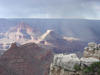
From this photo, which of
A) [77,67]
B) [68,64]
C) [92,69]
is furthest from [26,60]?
[92,69]

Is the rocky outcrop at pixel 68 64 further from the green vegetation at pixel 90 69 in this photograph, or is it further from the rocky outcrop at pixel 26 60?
the rocky outcrop at pixel 26 60

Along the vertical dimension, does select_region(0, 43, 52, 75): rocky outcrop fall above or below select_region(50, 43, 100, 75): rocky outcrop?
below

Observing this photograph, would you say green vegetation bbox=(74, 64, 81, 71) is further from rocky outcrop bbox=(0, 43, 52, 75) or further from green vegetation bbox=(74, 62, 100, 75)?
rocky outcrop bbox=(0, 43, 52, 75)

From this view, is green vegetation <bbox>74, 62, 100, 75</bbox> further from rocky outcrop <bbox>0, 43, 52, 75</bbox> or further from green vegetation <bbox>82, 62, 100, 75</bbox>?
rocky outcrop <bbox>0, 43, 52, 75</bbox>

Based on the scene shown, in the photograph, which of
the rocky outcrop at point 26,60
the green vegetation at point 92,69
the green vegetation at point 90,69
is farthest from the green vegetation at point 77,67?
the rocky outcrop at point 26,60

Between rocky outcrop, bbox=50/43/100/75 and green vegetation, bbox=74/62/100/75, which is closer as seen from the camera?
green vegetation, bbox=74/62/100/75

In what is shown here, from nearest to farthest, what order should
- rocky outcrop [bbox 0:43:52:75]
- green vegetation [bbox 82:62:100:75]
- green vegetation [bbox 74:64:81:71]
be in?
green vegetation [bbox 82:62:100:75] < green vegetation [bbox 74:64:81:71] < rocky outcrop [bbox 0:43:52:75]

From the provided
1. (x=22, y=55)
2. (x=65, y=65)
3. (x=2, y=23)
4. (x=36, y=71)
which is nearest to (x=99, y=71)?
(x=65, y=65)

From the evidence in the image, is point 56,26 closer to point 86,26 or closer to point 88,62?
point 86,26

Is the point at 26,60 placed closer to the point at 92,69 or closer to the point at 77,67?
the point at 77,67

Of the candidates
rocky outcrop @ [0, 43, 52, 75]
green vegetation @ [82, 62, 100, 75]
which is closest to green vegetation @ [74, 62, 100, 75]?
green vegetation @ [82, 62, 100, 75]

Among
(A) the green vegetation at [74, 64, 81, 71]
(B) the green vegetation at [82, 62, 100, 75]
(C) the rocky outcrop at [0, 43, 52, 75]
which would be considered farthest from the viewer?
(C) the rocky outcrop at [0, 43, 52, 75]
